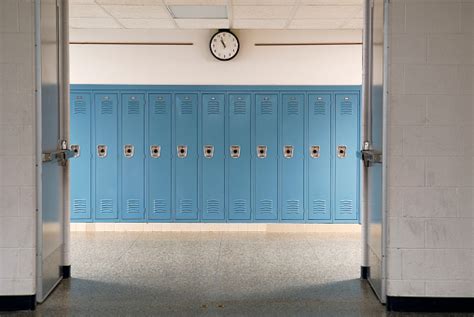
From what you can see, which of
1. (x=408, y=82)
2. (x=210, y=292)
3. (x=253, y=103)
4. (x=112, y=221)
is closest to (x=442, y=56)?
(x=408, y=82)

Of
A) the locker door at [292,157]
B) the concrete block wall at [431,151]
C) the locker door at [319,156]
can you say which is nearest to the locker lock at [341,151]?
the locker door at [319,156]

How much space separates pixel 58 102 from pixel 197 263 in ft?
6.94

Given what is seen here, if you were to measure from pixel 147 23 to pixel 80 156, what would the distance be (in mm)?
2004

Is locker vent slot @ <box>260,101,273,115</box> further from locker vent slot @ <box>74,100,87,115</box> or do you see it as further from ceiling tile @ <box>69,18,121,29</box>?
locker vent slot @ <box>74,100,87,115</box>

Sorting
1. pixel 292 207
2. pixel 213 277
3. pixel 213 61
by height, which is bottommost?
pixel 213 277

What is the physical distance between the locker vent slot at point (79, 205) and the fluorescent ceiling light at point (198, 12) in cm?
279

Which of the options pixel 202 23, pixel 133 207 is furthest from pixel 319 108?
pixel 133 207

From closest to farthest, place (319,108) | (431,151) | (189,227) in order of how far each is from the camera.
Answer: (431,151), (319,108), (189,227)

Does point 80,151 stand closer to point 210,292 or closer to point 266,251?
point 266,251

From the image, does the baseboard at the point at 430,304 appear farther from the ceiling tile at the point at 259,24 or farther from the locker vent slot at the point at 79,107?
the locker vent slot at the point at 79,107

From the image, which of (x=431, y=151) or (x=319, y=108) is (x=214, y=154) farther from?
(x=431, y=151)

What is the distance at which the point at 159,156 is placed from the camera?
26.7 ft

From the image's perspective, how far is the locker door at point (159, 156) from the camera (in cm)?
809

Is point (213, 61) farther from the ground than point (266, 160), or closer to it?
farther from the ground
